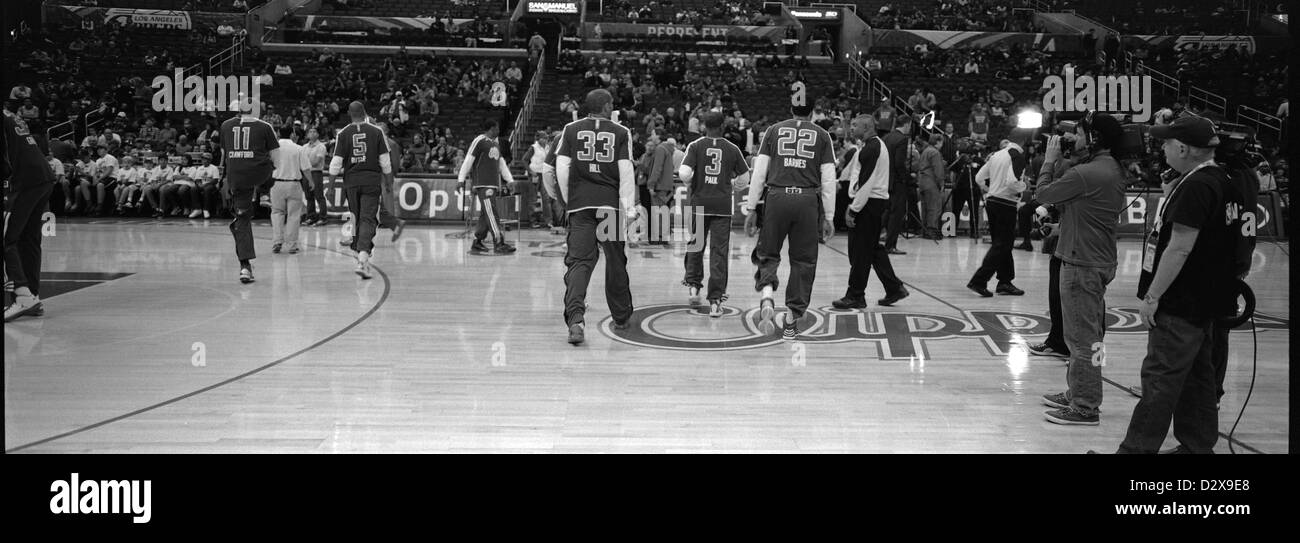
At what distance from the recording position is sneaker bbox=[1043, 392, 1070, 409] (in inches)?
183

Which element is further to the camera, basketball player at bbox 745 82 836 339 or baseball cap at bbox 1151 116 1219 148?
basketball player at bbox 745 82 836 339

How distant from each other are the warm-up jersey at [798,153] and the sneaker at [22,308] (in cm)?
566

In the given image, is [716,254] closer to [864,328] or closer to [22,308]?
[864,328]

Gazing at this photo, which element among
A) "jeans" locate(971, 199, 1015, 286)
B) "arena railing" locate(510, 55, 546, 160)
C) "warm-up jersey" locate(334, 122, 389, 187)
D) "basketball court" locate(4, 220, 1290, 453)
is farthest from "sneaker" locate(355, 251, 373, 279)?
"arena railing" locate(510, 55, 546, 160)

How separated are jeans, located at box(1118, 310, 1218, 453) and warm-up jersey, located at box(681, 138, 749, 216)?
13.8 feet

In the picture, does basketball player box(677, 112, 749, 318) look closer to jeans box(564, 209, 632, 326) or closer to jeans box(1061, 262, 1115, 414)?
jeans box(564, 209, 632, 326)

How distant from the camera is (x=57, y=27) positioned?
82.7 feet

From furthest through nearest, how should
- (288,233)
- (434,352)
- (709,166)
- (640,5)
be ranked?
(640,5), (288,233), (709,166), (434,352)

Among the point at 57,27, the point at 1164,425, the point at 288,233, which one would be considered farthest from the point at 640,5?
the point at 1164,425

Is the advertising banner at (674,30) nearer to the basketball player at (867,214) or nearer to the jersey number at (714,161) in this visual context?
the basketball player at (867,214)
